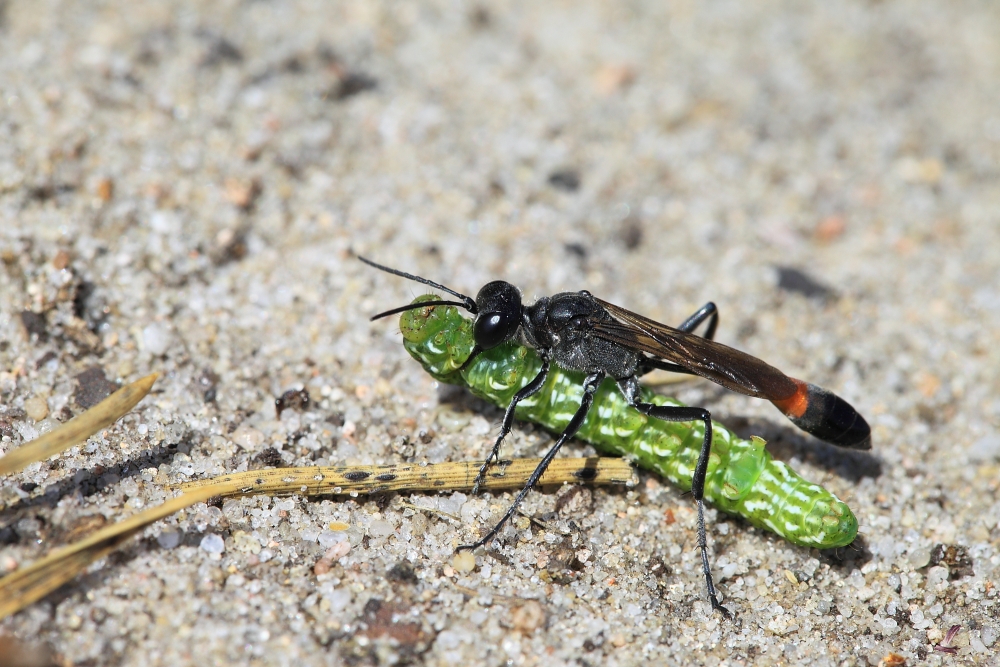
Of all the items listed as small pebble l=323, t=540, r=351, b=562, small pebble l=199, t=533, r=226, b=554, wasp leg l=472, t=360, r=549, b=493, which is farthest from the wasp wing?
small pebble l=199, t=533, r=226, b=554

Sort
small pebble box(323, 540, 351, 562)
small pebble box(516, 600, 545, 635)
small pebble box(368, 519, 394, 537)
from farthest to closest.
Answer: small pebble box(368, 519, 394, 537), small pebble box(323, 540, 351, 562), small pebble box(516, 600, 545, 635)

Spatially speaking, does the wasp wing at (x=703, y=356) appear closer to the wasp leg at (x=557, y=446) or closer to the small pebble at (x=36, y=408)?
the wasp leg at (x=557, y=446)

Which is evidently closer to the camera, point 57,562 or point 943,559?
point 57,562

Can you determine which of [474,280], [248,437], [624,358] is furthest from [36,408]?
[624,358]

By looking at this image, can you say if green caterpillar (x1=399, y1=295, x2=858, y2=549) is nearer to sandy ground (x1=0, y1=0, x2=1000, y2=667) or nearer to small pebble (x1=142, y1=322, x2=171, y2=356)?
sandy ground (x1=0, y1=0, x2=1000, y2=667)

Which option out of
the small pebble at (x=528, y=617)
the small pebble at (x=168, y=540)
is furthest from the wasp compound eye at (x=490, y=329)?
the small pebble at (x=168, y=540)

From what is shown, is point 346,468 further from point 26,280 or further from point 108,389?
point 26,280

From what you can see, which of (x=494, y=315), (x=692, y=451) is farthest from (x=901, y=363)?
(x=494, y=315)
